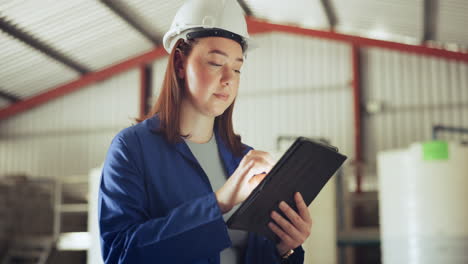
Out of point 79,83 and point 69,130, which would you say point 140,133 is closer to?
point 79,83

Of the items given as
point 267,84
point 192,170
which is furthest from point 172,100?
point 267,84

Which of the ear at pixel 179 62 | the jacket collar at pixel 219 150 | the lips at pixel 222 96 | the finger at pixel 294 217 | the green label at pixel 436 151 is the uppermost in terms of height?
the green label at pixel 436 151

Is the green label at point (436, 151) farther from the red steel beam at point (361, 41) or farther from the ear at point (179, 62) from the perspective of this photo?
the red steel beam at point (361, 41)

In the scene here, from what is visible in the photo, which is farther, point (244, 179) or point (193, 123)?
point (193, 123)

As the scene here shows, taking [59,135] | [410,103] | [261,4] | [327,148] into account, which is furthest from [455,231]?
[59,135]

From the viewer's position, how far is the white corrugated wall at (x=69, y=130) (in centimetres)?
1195

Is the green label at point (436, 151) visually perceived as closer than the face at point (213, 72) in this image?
No

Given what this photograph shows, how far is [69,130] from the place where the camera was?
40.4 feet

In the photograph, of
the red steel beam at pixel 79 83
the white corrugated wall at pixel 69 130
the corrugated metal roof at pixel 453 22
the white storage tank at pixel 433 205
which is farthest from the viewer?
the white corrugated wall at pixel 69 130

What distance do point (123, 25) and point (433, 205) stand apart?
6953 millimetres

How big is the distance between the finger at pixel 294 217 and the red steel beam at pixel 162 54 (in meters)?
9.53

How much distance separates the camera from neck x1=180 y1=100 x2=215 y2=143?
4.75 feet

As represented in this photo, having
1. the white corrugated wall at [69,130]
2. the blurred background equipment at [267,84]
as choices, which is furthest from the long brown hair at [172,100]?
the white corrugated wall at [69,130]

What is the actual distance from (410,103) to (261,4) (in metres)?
3.58
